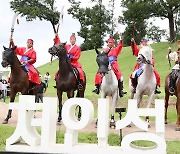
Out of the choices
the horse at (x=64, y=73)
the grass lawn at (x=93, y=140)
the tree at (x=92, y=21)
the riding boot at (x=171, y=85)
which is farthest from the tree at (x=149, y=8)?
the grass lawn at (x=93, y=140)

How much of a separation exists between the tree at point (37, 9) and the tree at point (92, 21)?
257cm

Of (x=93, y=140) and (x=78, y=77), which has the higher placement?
(x=78, y=77)

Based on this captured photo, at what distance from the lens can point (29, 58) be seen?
13625 millimetres

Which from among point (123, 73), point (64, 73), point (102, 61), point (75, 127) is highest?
point (123, 73)

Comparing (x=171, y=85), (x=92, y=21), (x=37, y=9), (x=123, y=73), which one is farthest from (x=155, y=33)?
(x=171, y=85)

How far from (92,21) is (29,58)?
1828 inches

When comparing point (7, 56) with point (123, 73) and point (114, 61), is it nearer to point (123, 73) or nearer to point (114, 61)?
point (114, 61)

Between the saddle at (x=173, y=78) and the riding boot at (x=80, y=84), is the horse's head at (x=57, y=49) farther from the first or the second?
the saddle at (x=173, y=78)

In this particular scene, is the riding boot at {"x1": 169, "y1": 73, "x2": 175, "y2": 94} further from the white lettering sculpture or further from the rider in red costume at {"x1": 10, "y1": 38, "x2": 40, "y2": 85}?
the white lettering sculpture

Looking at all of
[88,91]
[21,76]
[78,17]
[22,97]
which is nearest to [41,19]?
[78,17]

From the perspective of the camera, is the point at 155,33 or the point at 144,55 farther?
the point at 155,33

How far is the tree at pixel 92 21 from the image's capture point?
5859 centimetres

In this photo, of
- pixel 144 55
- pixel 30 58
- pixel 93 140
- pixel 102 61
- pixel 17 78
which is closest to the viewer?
pixel 93 140

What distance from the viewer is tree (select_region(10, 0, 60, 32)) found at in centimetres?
5838
